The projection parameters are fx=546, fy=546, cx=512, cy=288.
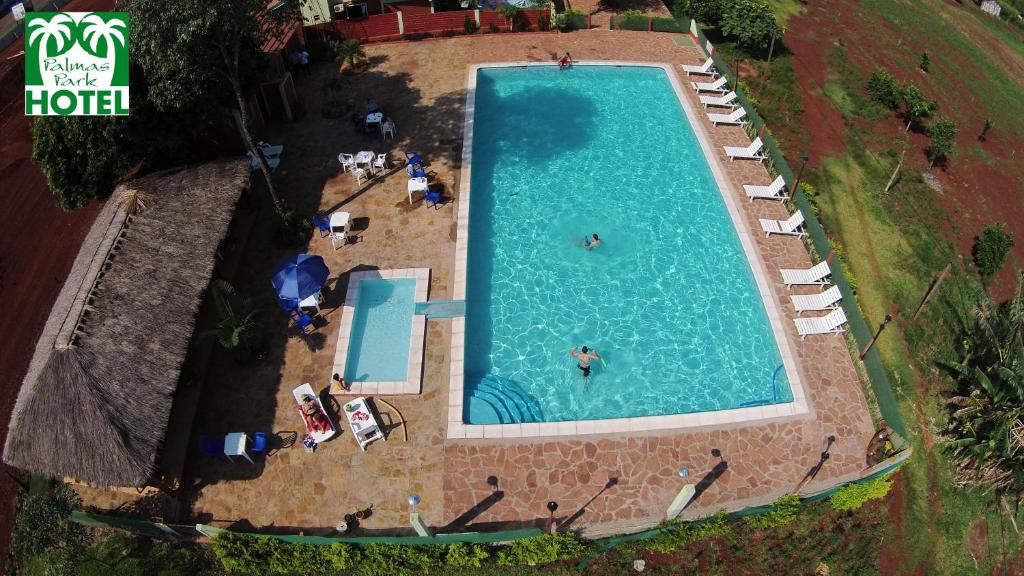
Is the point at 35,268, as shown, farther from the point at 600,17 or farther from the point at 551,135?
the point at 600,17

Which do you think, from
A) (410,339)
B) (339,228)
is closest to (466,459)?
(410,339)

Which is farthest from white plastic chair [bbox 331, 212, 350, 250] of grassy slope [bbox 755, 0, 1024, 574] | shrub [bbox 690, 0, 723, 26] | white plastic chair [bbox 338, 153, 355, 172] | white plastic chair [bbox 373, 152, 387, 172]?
shrub [bbox 690, 0, 723, 26]

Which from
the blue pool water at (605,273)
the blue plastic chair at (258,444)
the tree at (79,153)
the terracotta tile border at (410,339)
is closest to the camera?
the blue plastic chair at (258,444)

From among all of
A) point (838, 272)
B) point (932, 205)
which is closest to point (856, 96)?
point (932, 205)

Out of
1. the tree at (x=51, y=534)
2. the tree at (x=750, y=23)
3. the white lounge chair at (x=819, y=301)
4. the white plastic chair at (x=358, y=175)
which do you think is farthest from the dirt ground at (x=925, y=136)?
the tree at (x=51, y=534)

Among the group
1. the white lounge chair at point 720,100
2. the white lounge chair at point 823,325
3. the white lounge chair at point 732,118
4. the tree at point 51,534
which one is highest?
the white lounge chair at point 720,100

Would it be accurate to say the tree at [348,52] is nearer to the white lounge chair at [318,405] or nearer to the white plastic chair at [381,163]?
the white plastic chair at [381,163]

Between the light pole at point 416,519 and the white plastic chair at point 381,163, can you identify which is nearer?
the light pole at point 416,519
